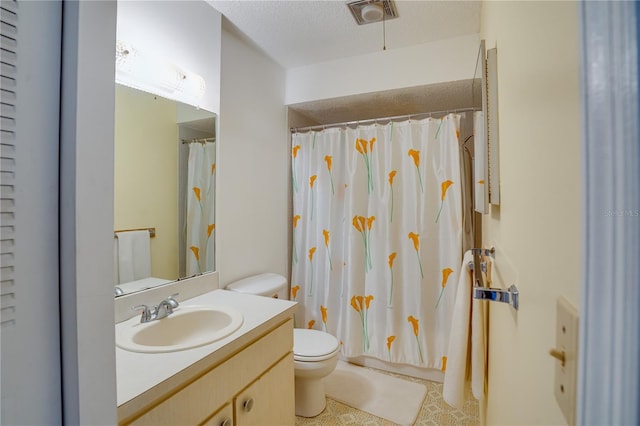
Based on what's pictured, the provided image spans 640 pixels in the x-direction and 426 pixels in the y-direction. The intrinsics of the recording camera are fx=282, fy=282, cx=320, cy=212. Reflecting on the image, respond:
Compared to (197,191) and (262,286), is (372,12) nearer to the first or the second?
(197,191)

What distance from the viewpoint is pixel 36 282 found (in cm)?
42

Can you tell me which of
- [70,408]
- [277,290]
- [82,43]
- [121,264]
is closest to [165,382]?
[70,408]

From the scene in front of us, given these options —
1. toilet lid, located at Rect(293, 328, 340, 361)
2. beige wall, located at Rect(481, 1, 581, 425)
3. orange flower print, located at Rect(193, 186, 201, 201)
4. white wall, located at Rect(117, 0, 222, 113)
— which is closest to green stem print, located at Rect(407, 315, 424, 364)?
toilet lid, located at Rect(293, 328, 340, 361)

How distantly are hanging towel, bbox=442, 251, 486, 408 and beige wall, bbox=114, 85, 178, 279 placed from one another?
4.72 ft

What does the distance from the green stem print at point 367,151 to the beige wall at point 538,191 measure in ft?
4.70

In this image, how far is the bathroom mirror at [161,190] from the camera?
1287 millimetres

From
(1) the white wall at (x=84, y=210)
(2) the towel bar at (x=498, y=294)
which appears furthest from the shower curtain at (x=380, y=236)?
(1) the white wall at (x=84, y=210)

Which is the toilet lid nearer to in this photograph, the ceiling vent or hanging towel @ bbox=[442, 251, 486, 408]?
hanging towel @ bbox=[442, 251, 486, 408]

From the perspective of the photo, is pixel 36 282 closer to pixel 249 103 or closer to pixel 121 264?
pixel 121 264

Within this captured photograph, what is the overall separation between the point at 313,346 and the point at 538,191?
163 centimetres

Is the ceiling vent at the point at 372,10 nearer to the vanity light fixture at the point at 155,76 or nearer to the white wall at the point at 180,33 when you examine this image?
the white wall at the point at 180,33

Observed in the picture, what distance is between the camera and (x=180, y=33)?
1.53 metres

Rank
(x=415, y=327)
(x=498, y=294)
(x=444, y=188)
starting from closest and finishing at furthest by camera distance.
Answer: (x=498, y=294), (x=444, y=188), (x=415, y=327)

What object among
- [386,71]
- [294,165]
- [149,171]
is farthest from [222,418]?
[386,71]
